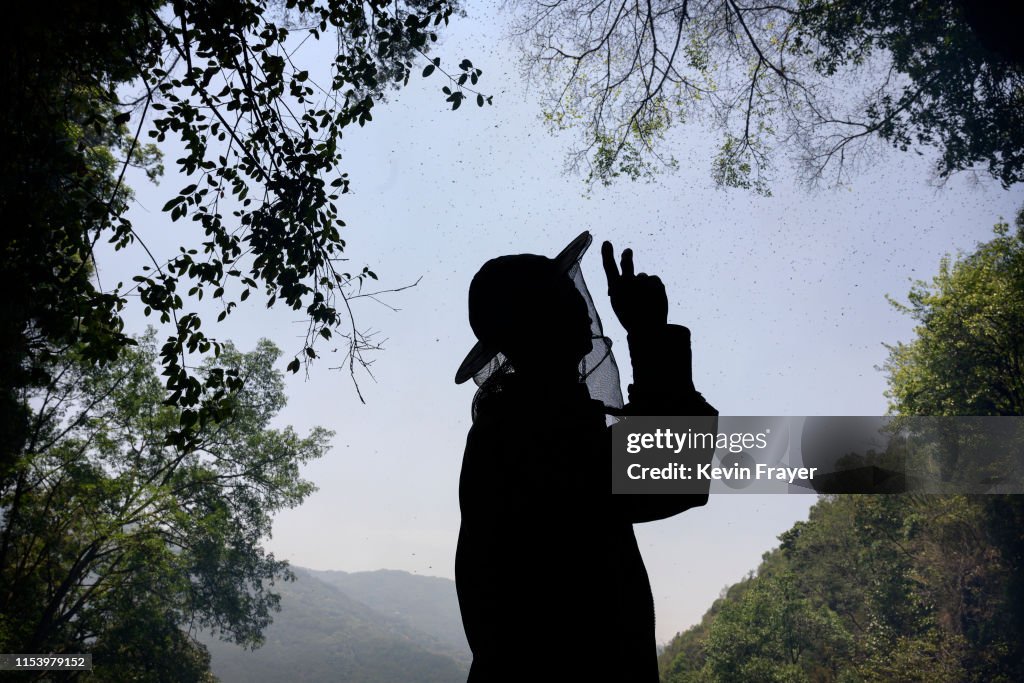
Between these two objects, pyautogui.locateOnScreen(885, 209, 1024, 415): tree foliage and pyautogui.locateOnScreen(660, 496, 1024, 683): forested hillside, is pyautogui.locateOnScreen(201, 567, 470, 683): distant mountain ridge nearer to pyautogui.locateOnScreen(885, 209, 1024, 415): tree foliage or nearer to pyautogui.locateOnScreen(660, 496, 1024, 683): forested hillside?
pyautogui.locateOnScreen(660, 496, 1024, 683): forested hillside

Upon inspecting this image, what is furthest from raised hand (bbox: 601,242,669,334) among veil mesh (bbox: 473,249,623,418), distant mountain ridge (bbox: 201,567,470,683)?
distant mountain ridge (bbox: 201,567,470,683)

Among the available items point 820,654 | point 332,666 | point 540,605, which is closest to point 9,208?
point 540,605

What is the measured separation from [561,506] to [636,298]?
1.37 ft

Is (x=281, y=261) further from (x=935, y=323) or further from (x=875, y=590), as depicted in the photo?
(x=875, y=590)

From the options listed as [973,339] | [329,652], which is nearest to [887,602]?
[973,339]

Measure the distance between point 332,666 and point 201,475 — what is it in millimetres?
110349

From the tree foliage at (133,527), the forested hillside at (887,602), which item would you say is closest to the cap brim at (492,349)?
the tree foliage at (133,527)

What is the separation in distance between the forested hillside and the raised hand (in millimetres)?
28211

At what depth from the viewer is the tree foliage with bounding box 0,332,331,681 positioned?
15.7 meters

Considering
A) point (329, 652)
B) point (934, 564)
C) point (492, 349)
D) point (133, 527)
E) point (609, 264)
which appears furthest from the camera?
point (329, 652)

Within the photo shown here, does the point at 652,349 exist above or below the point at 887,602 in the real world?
above

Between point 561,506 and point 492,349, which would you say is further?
point 492,349

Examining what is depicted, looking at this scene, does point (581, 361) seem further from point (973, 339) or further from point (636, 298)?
point (973, 339)

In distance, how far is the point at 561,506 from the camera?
1.08 metres
